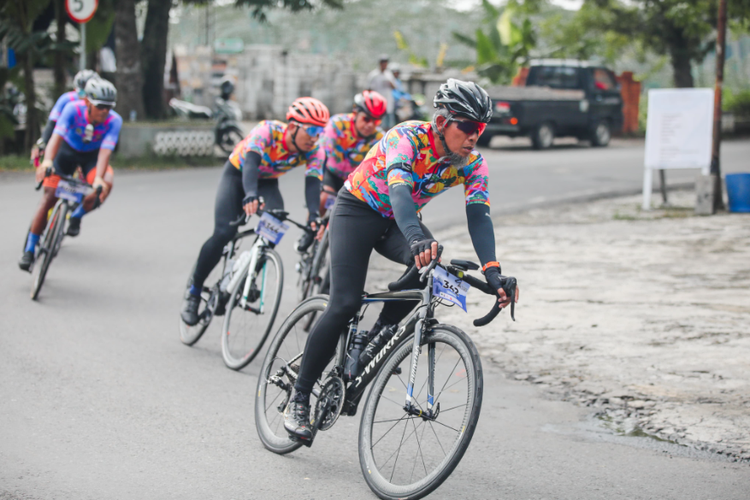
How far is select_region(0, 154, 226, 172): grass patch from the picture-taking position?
51.9 ft

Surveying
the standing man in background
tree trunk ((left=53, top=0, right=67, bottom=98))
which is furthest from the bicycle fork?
the standing man in background

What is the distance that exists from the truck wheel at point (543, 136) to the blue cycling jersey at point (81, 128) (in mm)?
17078

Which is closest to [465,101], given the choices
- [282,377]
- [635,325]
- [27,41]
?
[282,377]

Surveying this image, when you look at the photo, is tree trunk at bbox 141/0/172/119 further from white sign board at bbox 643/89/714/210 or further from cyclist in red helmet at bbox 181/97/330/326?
cyclist in red helmet at bbox 181/97/330/326

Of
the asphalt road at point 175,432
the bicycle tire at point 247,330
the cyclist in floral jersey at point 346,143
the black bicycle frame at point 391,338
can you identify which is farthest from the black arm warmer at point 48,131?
the black bicycle frame at point 391,338

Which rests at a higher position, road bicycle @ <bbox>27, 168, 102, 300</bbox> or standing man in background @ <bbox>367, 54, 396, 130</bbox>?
standing man in background @ <bbox>367, 54, 396, 130</bbox>

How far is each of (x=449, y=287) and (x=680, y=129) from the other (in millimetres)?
10650

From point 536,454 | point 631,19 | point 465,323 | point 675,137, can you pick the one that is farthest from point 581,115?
point 536,454

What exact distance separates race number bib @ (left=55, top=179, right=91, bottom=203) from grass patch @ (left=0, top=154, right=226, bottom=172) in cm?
913

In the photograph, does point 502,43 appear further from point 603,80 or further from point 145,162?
point 145,162

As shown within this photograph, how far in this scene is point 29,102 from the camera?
16859 millimetres

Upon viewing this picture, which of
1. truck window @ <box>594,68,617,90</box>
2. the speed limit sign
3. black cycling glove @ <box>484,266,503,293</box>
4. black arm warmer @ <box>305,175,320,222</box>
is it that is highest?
the speed limit sign

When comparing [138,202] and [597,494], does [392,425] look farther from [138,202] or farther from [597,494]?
[138,202]

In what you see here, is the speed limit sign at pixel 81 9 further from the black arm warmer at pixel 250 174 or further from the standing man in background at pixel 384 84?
the black arm warmer at pixel 250 174
